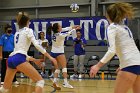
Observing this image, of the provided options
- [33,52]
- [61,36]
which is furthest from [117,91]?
[33,52]

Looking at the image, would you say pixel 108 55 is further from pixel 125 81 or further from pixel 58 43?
pixel 58 43

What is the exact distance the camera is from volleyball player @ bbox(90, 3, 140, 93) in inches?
154

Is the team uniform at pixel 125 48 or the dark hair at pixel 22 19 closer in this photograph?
the team uniform at pixel 125 48

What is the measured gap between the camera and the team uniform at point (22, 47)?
563cm

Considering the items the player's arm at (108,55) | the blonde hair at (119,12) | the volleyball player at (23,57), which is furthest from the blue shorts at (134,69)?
the volleyball player at (23,57)

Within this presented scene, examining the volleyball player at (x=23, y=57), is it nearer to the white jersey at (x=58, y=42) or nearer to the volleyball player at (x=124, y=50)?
the volleyball player at (x=124, y=50)

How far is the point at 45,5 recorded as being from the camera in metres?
20.1

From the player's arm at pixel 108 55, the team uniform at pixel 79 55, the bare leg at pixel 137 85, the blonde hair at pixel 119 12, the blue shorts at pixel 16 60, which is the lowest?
the team uniform at pixel 79 55

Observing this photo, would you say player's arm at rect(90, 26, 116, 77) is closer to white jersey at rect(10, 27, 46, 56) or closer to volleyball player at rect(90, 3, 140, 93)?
volleyball player at rect(90, 3, 140, 93)

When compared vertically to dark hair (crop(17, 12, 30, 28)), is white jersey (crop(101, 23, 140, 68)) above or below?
below

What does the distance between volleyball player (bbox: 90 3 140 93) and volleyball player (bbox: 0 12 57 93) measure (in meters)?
1.85

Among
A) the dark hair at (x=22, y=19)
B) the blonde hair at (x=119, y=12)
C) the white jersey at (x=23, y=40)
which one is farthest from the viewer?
the dark hair at (x=22, y=19)

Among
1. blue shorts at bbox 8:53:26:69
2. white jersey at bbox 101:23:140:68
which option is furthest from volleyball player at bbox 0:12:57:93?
white jersey at bbox 101:23:140:68

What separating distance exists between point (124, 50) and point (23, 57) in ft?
7.59
